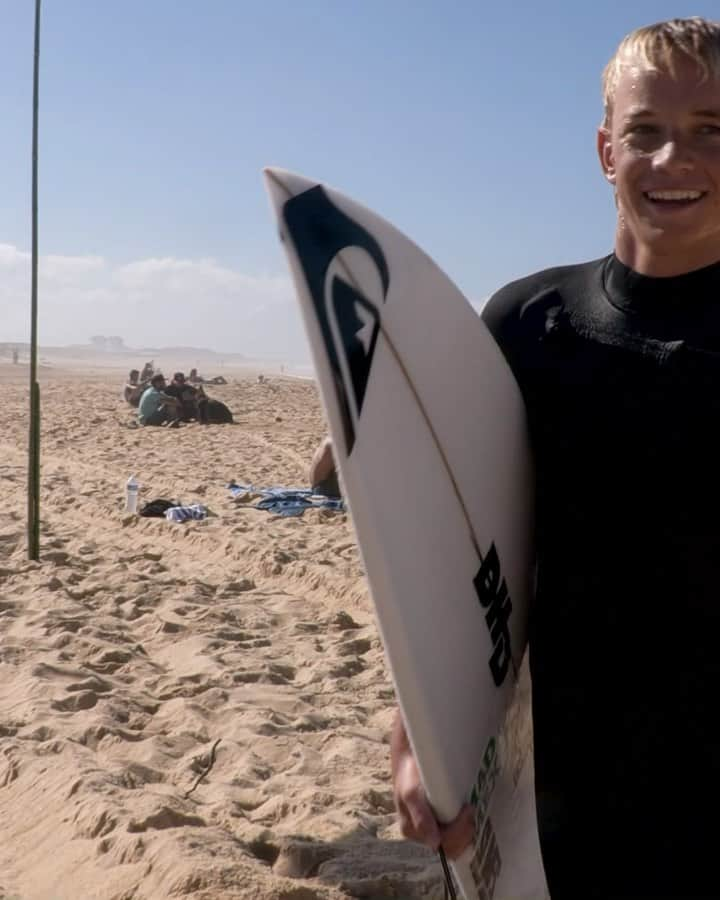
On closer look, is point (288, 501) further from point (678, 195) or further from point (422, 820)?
point (678, 195)

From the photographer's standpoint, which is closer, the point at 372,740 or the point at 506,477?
the point at 506,477

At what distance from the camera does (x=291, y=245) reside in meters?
1.38

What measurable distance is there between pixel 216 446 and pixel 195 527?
5.42 metres

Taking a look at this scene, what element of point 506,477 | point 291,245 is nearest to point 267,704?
point 506,477

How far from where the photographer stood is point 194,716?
3.80 metres

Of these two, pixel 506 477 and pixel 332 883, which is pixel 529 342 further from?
pixel 332 883

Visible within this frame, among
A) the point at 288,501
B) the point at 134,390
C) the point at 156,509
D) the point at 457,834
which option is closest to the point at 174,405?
the point at 134,390

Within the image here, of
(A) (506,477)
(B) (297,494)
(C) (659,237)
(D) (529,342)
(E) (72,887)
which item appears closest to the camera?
(C) (659,237)

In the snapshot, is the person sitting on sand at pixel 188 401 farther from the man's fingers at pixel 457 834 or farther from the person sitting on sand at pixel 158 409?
the man's fingers at pixel 457 834

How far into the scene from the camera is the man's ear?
1443mm

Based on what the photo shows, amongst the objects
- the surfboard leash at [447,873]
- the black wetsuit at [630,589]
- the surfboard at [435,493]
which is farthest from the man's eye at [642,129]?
the surfboard leash at [447,873]

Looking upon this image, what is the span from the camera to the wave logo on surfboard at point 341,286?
1374mm

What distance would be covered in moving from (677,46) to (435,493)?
2.28 feet

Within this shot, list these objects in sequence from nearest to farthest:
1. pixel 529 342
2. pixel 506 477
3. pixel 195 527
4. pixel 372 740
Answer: pixel 529 342, pixel 506 477, pixel 372 740, pixel 195 527
